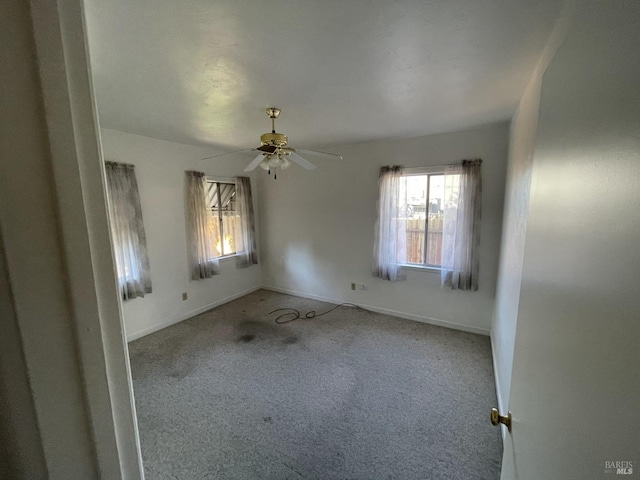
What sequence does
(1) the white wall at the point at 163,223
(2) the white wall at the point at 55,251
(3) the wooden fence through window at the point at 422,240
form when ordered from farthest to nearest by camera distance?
(3) the wooden fence through window at the point at 422,240, (1) the white wall at the point at 163,223, (2) the white wall at the point at 55,251

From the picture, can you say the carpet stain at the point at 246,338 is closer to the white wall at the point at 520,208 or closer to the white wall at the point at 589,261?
the white wall at the point at 520,208

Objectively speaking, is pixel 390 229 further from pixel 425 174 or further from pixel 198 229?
pixel 198 229

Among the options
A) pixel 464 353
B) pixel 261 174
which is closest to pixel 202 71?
pixel 261 174

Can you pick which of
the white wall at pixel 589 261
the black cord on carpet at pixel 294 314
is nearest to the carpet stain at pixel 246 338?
the black cord on carpet at pixel 294 314

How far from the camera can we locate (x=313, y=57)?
4.84 ft

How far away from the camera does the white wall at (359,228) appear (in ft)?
10.0

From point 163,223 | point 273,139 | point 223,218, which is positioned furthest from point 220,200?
point 273,139

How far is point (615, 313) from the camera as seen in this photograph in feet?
1.30

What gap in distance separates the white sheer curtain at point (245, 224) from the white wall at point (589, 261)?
420cm

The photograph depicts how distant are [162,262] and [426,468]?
3.51m

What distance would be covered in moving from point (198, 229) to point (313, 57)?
301 cm

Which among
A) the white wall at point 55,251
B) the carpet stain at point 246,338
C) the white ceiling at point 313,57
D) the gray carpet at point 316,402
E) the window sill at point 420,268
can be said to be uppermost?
the white ceiling at point 313,57

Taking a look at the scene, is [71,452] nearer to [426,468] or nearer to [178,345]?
[426,468]

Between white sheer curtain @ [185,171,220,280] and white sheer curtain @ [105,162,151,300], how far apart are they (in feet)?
1.99
